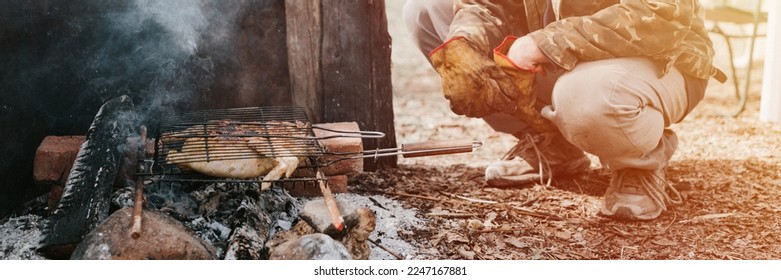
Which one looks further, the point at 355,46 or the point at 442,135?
the point at 442,135

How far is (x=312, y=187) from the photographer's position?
2.37m

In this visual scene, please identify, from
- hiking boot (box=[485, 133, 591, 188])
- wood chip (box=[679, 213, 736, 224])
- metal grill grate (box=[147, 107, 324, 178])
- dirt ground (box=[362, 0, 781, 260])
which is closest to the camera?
metal grill grate (box=[147, 107, 324, 178])

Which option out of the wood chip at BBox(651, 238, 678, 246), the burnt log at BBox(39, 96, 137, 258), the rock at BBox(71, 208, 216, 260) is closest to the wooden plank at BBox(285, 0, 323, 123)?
the burnt log at BBox(39, 96, 137, 258)

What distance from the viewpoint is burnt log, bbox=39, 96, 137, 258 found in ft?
5.63

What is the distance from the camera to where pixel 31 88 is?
7.53 ft

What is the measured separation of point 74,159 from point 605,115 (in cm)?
163

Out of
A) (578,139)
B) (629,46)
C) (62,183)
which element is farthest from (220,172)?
(629,46)

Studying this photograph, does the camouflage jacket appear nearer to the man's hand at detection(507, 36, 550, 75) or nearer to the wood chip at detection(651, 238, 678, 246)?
the man's hand at detection(507, 36, 550, 75)

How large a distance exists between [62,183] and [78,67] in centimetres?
44

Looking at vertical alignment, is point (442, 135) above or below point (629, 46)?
below

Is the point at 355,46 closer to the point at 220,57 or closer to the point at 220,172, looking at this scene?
the point at 220,57

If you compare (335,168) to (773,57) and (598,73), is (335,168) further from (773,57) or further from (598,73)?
(773,57)

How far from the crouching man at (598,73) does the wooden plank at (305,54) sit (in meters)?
0.47

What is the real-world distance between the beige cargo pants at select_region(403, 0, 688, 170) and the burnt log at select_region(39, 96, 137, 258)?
4.41ft
